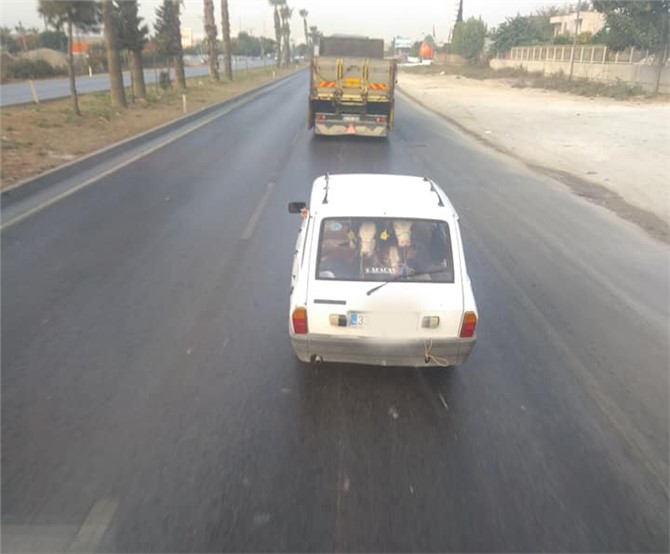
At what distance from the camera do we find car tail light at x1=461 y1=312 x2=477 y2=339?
14.5ft

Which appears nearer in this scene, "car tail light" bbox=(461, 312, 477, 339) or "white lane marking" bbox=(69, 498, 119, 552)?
"white lane marking" bbox=(69, 498, 119, 552)

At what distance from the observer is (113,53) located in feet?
74.9

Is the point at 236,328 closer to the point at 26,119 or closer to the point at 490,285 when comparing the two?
the point at 490,285

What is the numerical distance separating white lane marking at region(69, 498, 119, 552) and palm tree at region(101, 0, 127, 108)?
22702 mm

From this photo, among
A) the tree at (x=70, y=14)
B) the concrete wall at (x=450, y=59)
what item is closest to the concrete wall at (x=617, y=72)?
the tree at (x=70, y=14)

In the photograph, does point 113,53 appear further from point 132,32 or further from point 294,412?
point 294,412

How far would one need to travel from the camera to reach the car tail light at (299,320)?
4449 millimetres

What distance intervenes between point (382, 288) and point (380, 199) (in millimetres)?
915

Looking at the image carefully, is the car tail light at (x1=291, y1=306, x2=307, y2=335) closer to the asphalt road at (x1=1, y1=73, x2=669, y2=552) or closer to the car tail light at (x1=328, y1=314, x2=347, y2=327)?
the car tail light at (x1=328, y1=314, x2=347, y2=327)

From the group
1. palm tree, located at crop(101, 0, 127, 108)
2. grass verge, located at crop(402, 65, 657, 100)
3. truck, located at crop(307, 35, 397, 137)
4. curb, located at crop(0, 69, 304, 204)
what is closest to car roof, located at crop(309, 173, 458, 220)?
curb, located at crop(0, 69, 304, 204)

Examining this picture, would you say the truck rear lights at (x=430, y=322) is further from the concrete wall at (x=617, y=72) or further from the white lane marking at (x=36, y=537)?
the concrete wall at (x=617, y=72)

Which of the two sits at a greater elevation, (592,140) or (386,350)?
(386,350)

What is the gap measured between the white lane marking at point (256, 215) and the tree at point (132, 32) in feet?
62.2

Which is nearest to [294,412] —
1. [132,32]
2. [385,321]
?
[385,321]
